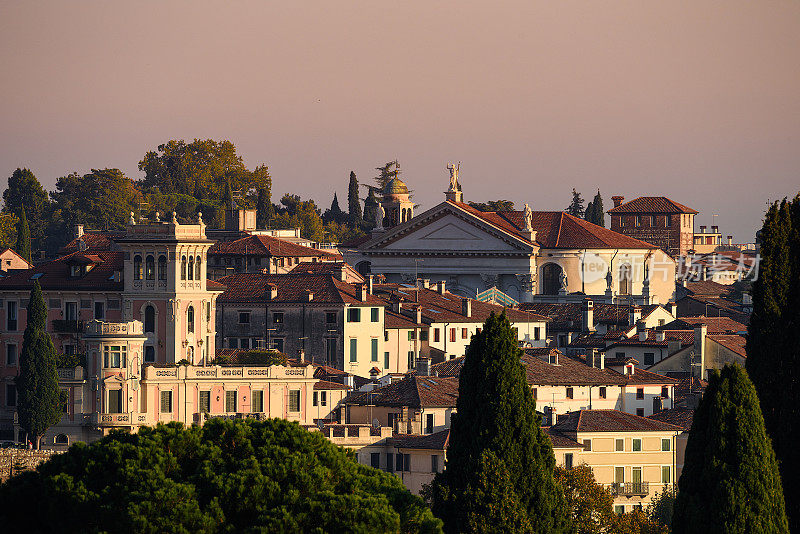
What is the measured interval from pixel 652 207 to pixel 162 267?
3959 inches

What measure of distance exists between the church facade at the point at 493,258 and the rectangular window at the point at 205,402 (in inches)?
2198

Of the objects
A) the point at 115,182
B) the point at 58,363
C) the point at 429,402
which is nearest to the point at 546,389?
the point at 429,402

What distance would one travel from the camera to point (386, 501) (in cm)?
4134

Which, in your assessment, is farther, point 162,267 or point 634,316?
point 634,316

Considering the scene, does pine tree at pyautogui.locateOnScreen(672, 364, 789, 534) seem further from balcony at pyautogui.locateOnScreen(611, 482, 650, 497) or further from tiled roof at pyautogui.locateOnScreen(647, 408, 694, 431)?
tiled roof at pyautogui.locateOnScreen(647, 408, 694, 431)

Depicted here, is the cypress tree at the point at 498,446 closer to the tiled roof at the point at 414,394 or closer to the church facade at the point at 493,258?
the tiled roof at the point at 414,394

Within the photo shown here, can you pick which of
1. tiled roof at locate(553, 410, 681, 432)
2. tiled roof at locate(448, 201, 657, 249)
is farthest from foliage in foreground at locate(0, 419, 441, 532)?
tiled roof at locate(448, 201, 657, 249)

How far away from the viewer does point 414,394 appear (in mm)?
74750

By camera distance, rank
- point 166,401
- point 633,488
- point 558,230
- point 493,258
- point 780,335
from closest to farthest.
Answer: point 780,335
point 633,488
point 166,401
point 493,258
point 558,230

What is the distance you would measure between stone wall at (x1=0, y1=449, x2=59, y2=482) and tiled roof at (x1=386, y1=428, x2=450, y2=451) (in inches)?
503

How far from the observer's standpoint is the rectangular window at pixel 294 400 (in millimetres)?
75938

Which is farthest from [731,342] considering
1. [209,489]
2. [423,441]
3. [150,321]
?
[209,489]

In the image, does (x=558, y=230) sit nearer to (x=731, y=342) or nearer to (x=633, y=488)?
(x=731, y=342)

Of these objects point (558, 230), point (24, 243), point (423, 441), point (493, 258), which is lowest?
point (423, 441)
